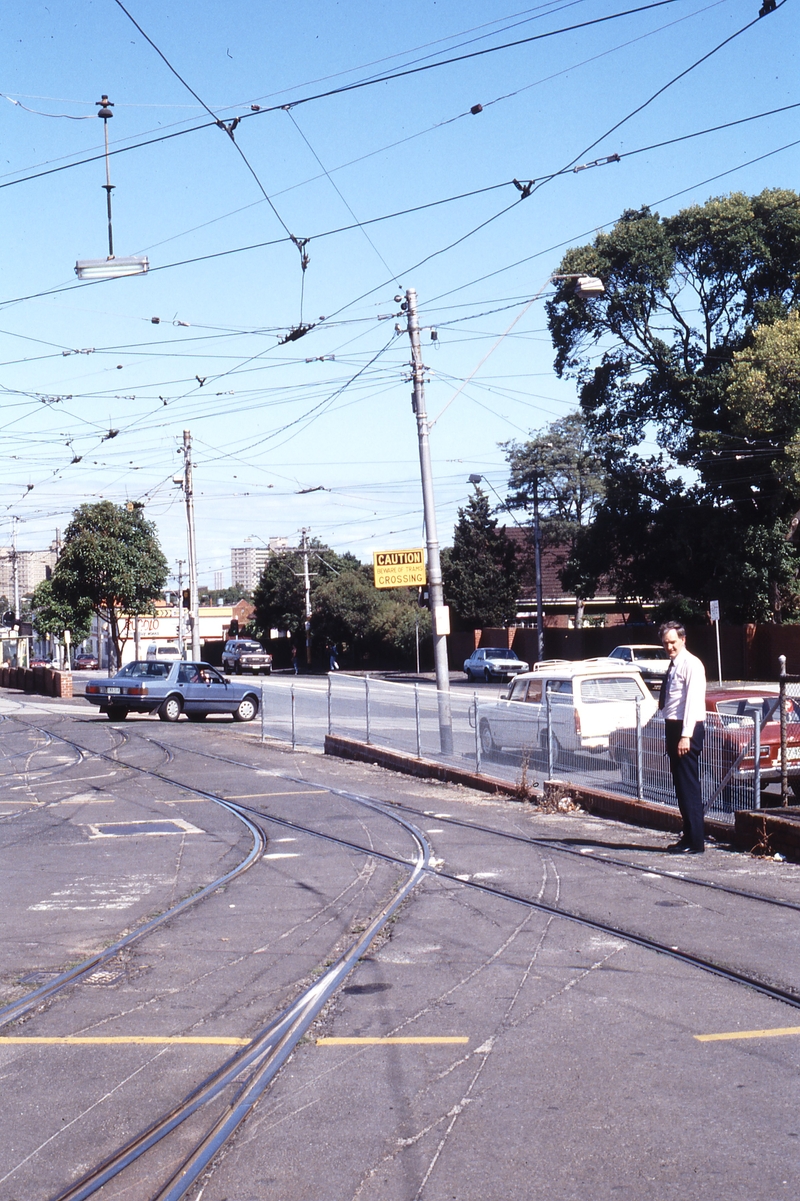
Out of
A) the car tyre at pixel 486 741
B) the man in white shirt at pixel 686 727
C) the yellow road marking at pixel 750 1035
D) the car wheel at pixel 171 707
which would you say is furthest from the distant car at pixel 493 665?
the yellow road marking at pixel 750 1035

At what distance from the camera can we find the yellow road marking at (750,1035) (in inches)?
214

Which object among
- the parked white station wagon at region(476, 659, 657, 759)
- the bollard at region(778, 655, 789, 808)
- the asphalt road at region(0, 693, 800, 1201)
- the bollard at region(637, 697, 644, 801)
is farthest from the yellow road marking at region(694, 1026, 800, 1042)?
the parked white station wagon at region(476, 659, 657, 759)

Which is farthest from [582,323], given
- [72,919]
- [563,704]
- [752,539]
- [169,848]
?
[72,919]

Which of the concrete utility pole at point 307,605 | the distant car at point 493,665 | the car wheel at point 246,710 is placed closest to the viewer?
the car wheel at point 246,710

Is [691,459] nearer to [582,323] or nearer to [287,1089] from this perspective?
[582,323]

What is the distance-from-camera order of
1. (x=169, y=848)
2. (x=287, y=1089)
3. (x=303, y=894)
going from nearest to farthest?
1. (x=287, y=1089)
2. (x=303, y=894)
3. (x=169, y=848)

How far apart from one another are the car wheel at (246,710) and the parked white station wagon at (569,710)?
1400cm

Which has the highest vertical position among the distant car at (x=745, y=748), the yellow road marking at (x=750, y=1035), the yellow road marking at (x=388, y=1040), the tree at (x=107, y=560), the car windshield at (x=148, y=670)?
the tree at (x=107, y=560)

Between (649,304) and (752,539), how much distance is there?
30.6ft

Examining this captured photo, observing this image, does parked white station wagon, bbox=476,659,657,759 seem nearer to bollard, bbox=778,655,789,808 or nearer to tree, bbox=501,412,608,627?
bollard, bbox=778,655,789,808

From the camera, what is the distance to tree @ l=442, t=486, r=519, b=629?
66.9 meters

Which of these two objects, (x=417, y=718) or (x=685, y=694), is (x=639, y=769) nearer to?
(x=685, y=694)

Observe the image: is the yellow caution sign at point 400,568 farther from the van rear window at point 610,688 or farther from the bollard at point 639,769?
the bollard at point 639,769

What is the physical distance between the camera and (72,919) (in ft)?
27.6
